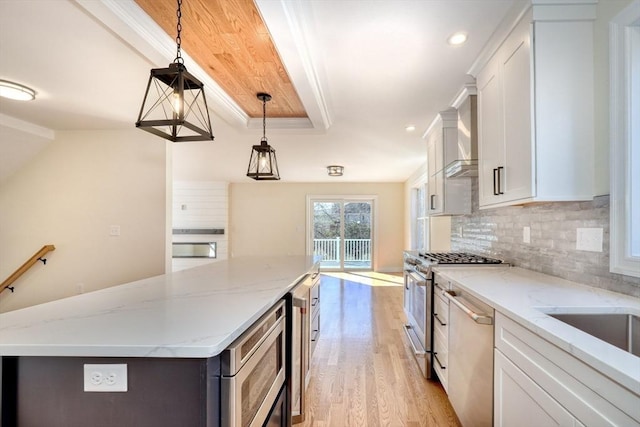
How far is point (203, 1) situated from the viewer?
159cm

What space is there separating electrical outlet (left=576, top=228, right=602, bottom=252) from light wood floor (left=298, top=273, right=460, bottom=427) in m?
1.29

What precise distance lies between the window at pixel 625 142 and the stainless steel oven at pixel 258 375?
155cm

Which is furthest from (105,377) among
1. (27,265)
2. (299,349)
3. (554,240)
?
(27,265)

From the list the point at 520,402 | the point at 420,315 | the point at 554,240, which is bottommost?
the point at 420,315

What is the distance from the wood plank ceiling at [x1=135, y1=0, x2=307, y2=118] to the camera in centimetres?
164

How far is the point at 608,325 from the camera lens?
47.6 inches

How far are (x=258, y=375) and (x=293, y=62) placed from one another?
1812mm

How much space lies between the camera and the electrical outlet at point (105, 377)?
847 millimetres

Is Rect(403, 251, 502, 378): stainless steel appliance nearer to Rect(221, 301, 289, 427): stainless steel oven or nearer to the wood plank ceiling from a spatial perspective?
Rect(221, 301, 289, 427): stainless steel oven

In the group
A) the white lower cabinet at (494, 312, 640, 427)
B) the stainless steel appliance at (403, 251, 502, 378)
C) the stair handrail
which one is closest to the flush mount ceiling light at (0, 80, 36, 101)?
the stair handrail

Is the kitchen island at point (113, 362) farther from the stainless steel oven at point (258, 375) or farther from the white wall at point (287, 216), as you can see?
the white wall at point (287, 216)

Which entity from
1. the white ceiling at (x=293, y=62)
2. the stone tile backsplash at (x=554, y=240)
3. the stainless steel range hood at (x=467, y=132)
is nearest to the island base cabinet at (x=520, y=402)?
the stone tile backsplash at (x=554, y=240)

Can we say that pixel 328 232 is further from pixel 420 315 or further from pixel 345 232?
pixel 420 315

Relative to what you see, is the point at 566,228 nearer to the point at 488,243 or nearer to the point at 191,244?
the point at 488,243
